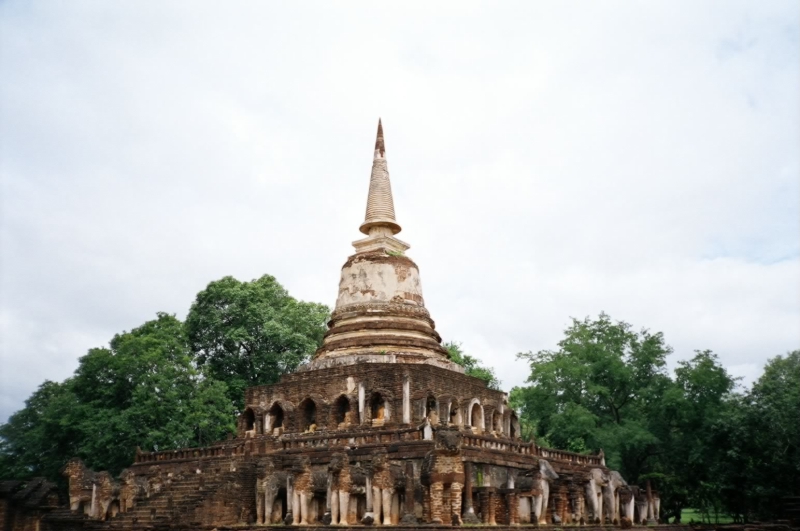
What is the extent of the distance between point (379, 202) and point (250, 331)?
45.4 feet

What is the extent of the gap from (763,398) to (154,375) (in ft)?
80.5

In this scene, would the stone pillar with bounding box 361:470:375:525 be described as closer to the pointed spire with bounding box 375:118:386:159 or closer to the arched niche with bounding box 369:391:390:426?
the arched niche with bounding box 369:391:390:426

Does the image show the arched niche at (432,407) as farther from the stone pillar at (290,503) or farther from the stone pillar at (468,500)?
the stone pillar at (290,503)

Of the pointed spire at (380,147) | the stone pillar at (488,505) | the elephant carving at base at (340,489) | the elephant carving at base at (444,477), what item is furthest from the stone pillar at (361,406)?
the pointed spire at (380,147)

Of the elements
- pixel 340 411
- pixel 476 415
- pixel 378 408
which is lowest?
pixel 476 415

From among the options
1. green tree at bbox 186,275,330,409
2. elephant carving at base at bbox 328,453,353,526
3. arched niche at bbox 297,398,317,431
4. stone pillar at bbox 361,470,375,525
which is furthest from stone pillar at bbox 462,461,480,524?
green tree at bbox 186,275,330,409

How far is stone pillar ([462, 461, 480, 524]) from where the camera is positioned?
57.3 ft

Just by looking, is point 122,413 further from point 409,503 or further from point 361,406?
point 409,503

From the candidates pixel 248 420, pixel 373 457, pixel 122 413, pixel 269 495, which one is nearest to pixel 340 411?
pixel 248 420

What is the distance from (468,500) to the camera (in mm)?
17750

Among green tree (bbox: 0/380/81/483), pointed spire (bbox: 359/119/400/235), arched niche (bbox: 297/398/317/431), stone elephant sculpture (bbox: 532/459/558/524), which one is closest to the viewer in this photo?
stone elephant sculpture (bbox: 532/459/558/524)

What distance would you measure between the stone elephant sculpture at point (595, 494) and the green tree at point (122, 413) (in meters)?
16.9

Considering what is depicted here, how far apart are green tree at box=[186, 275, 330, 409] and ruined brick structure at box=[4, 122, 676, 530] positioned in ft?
36.0

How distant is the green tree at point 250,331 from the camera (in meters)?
38.7
